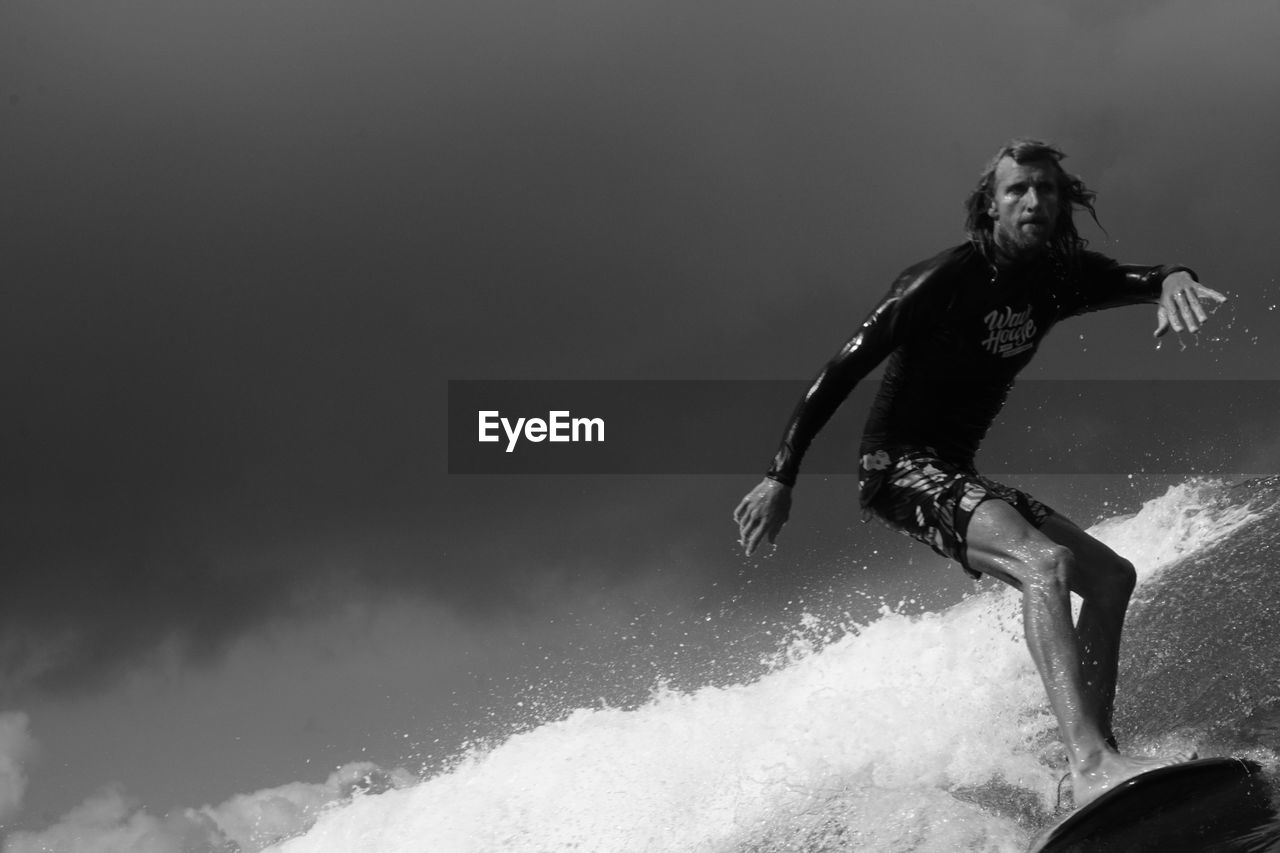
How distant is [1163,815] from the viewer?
4.68m

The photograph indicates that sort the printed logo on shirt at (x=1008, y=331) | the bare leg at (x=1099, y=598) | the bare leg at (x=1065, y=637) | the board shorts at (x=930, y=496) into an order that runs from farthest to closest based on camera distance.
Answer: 1. the printed logo on shirt at (x=1008, y=331)
2. the board shorts at (x=930, y=496)
3. the bare leg at (x=1099, y=598)
4. the bare leg at (x=1065, y=637)

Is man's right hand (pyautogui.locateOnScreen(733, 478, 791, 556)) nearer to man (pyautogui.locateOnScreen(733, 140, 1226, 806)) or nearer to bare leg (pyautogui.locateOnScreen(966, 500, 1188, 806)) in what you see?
man (pyautogui.locateOnScreen(733, 140, 1226, 806))

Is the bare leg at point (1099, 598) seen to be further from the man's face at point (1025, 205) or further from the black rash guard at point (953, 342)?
the man's face at point (1025, 205)

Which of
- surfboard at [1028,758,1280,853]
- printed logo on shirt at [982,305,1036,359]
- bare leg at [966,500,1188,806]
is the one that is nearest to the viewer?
surfboard at [1028,758,1280,853]

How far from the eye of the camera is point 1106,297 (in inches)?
253

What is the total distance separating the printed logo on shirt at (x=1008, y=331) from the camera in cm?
601

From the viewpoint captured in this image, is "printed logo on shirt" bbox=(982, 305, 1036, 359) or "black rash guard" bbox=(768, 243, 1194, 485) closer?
"black rash guard" bbox=(768, 243, 1194, 485)

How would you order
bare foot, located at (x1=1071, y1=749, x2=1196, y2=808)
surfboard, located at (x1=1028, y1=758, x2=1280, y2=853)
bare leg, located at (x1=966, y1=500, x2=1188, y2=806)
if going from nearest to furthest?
surfboard, located at (x1=1028, y1=758, x2=1280, y2=853) → bare foot, located at (x1=1071, y1=749, x2=1196, y2=808) → bare leg, located at (x1=966, y1=500, x2=1188, y2=806)

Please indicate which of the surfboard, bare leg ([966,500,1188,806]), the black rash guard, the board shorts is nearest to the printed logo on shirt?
the black rash guard

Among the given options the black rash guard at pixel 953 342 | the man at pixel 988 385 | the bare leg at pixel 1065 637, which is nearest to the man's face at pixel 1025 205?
the man at pixel 988 385

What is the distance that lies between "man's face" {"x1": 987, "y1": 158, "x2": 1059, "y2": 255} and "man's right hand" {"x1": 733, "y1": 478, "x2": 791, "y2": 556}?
1.79m

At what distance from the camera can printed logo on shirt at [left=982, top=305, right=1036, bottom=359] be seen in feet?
19.7

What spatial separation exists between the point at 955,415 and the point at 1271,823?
252 cm

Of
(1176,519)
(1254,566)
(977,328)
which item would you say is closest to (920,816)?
(977,328)
